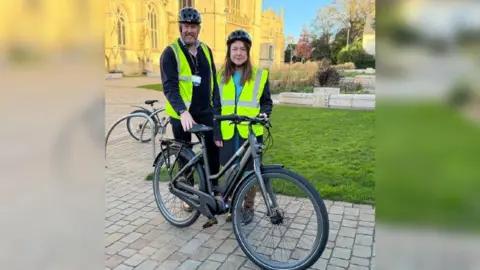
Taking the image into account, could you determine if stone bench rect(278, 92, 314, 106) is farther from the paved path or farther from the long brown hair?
the long brown hair

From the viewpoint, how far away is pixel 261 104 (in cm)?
354

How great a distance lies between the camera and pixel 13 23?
1.06m

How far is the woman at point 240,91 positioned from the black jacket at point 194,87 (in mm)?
255

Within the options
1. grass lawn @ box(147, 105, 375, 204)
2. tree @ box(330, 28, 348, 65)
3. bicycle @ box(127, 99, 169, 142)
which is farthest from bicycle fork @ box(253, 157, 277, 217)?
tree @ box(330, 28, 348, 65)

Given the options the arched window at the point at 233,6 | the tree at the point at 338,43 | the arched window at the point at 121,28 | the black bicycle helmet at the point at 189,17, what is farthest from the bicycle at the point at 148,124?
the arched window at the point at 233,6

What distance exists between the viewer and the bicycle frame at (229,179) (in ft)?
9.96

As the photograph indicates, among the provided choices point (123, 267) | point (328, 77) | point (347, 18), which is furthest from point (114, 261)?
point (347, 18)

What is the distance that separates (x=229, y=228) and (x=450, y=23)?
3157 millimetres

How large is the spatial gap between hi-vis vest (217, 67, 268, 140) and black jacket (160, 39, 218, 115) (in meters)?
0.24

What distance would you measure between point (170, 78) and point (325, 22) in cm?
2694

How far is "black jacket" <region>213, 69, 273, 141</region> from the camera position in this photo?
3.50 meters

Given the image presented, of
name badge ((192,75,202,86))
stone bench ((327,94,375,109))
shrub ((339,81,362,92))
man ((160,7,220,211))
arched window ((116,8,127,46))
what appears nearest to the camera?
man ((160,7,220,211))

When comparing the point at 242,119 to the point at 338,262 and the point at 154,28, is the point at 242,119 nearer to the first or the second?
the point at 338,262

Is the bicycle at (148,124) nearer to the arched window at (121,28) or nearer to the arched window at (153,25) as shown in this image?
the arched window at (121,28)
